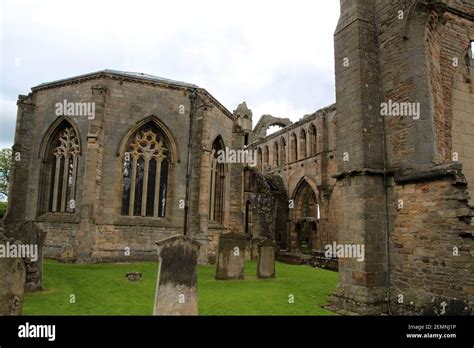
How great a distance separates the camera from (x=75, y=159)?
16.5 metres

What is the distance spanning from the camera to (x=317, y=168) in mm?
26719

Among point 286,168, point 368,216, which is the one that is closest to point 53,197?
point 368,216

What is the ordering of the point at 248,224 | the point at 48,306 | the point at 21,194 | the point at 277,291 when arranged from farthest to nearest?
1. the point at 248,224
2. the point at 21,194
3. the point at 277,291
4. the point at 48,306

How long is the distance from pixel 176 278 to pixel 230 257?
545cm

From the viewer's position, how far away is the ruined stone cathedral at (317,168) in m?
7.44

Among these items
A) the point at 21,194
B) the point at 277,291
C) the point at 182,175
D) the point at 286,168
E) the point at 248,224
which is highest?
the point at 286,168

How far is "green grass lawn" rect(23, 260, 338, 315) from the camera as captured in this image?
715 cm

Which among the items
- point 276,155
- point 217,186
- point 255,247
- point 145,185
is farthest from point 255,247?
point 276,155

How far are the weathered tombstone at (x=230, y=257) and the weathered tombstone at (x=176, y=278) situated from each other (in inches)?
206

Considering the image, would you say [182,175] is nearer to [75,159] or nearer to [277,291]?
[75,159]

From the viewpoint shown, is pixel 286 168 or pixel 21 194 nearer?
pixel 21 194

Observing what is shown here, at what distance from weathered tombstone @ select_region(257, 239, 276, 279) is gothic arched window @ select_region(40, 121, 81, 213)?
9.82 meters

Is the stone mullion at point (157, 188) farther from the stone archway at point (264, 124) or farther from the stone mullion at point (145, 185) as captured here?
the stone archway at point (264, 124)
